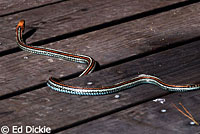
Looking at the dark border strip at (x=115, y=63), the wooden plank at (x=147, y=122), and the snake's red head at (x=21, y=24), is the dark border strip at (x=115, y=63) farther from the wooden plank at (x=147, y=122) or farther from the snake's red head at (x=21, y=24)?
the snake's red head at (x=21, y=24)

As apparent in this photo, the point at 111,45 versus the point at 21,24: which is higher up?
the point at 21,24

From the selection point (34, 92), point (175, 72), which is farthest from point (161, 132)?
point (34, 92)

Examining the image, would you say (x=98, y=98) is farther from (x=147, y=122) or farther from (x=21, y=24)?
(x=21, y=24)

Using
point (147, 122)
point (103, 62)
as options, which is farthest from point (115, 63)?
point (147, 122)

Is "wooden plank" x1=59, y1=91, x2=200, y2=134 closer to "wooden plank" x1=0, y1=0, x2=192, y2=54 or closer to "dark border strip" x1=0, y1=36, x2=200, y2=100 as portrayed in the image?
"dark border strip" x1=0, y1=36, x2=200, y2=100

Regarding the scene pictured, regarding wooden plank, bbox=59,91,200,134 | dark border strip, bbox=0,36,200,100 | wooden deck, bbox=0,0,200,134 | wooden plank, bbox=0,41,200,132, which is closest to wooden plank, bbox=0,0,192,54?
wooden deck, bbox=0,0,200,134

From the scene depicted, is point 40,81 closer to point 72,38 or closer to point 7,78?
point 7,78
